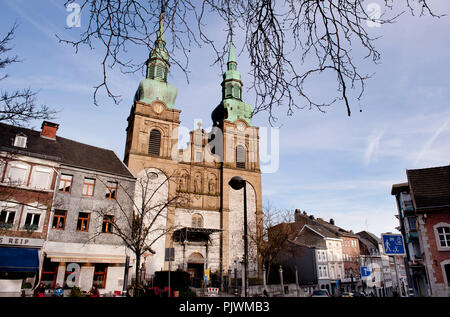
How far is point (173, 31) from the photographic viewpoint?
3113mm

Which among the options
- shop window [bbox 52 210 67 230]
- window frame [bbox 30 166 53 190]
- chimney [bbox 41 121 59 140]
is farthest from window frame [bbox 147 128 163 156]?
shop window [bbox 52 210 67 230]

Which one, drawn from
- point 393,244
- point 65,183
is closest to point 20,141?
point 65,183

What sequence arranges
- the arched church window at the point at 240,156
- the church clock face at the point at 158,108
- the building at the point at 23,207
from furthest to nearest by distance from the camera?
the arched church window at the point at 240,156
the church clock face at the point at 158,108
the building at the point at 23,207

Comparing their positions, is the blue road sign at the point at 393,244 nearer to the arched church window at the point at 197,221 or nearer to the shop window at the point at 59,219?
the shop window at the point at 59,219

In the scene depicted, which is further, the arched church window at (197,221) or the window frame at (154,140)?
the arched church window at (197,221)

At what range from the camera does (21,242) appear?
757 inches

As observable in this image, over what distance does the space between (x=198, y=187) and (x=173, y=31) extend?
36.0 metres

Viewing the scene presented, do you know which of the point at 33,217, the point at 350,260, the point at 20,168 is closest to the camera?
the point at 33,217

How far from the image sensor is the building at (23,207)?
18172 millimetres

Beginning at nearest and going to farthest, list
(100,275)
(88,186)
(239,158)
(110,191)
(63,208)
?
1. (63,208)
2. (100,275)
3. (88,186)
4. (110,191)
5. (239,158)

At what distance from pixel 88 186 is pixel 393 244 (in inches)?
858

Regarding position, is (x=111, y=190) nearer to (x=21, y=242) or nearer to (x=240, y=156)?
(x=21, y=242)

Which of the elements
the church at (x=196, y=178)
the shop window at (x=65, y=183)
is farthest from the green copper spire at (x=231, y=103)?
the shop window at (x=65, y=183)

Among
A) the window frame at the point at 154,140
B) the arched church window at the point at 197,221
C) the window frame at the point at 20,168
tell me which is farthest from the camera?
the arched church window at the point at 197,221
